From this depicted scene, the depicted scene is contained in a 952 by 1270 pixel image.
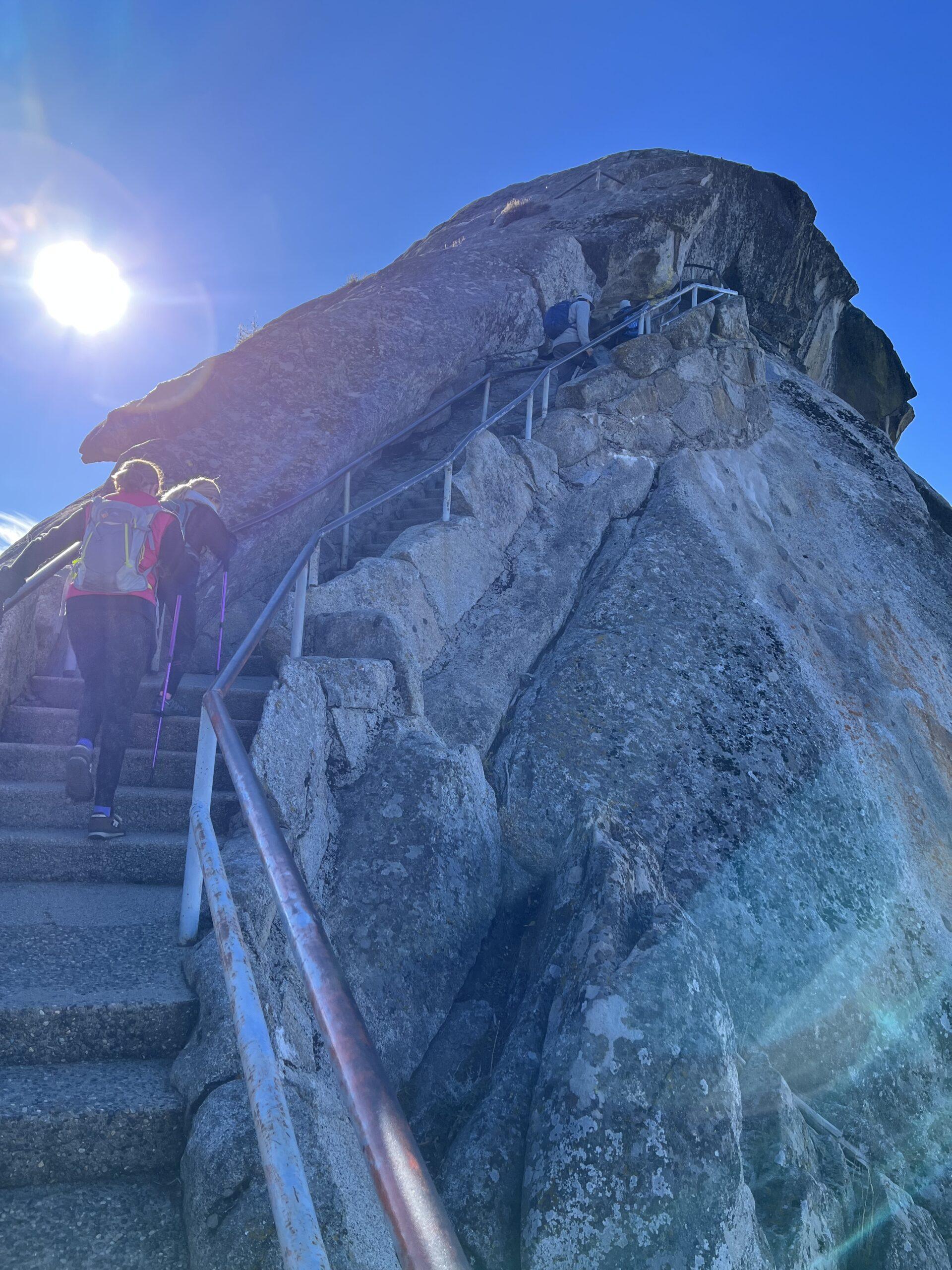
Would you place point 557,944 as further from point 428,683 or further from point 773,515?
point 773,515

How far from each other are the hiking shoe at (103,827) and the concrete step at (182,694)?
98cm

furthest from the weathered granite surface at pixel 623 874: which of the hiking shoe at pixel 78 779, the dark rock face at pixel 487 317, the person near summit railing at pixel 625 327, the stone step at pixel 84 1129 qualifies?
the person near summit railing at pixel 625 327

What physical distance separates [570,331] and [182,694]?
762 cm

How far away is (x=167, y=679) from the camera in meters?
4.32

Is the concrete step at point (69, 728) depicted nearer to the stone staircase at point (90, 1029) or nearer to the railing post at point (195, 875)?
the stone staircase at point (90, 1029)

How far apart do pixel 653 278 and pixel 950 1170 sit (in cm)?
1148

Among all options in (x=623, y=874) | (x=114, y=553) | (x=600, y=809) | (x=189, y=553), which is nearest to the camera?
(x=623, y=874)

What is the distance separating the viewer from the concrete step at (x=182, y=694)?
4.49m

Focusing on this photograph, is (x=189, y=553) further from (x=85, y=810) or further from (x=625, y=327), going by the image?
(x=625, y=327)

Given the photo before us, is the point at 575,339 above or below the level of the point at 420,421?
above

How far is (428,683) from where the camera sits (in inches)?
227

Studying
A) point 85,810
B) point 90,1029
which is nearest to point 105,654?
point 85,810

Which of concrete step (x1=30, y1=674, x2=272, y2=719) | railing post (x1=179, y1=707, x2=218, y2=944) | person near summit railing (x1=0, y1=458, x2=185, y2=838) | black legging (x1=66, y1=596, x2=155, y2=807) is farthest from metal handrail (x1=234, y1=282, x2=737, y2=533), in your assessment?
railing post (x1=179, y1=707, x2=218, y2=944)

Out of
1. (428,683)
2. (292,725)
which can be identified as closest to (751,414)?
(428,683)
